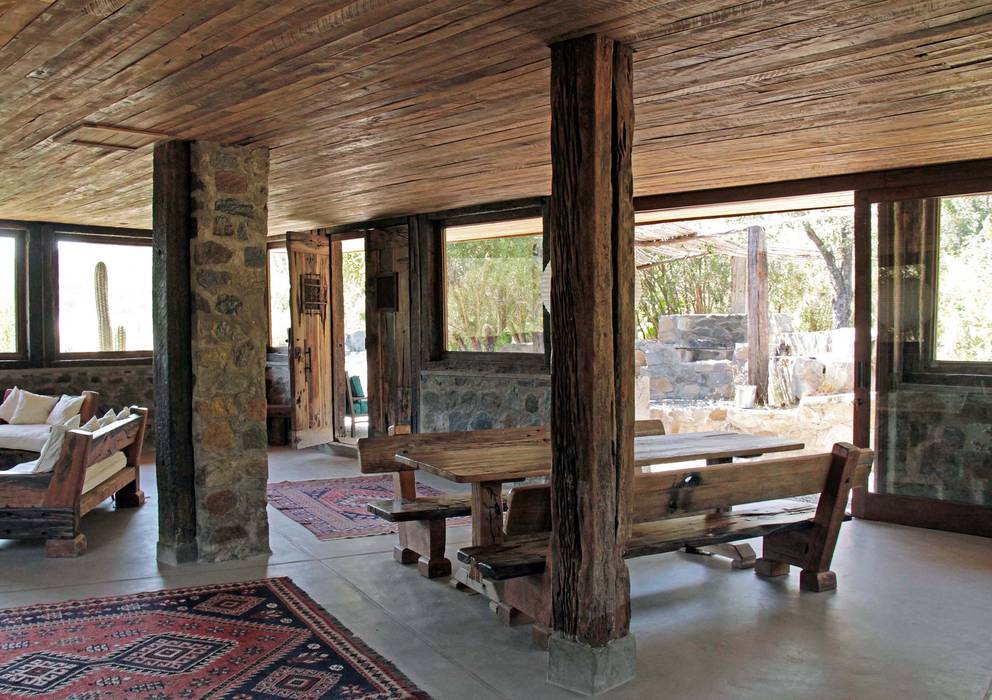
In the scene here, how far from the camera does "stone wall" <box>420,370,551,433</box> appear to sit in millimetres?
7172

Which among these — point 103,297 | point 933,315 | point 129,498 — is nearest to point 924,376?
point 933,315

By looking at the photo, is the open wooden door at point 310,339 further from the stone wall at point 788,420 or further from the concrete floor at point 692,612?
the stone wall at point 788,420

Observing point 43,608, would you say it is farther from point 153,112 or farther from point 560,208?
point 560,208

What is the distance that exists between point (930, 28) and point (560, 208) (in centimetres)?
142

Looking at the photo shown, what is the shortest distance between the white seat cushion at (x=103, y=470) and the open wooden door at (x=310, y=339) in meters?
2.93

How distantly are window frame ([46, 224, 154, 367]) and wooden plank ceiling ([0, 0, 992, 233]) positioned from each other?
3439 millimetres

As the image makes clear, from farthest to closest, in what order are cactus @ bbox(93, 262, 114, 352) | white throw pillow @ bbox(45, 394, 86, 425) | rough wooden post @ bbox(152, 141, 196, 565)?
cactus @ bbox(93, 262, 114, 352) → white throw pillow @ bbox(45, 394, 86, 425) → rough wooden post @ bbox(152, 141, 196, 565)

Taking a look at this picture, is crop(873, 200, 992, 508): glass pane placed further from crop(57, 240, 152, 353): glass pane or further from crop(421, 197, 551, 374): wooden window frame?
crop(57, 240, 152, 353): glass pane

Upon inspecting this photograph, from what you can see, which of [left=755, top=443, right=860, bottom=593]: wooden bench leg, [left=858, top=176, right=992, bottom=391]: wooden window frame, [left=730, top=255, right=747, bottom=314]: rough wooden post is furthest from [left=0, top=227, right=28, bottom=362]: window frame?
[left=730, top=255, right=747, bottom=314]: rough wooden post

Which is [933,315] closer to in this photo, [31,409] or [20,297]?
[31,409]

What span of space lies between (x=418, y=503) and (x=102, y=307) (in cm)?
640

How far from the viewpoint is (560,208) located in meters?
3.07

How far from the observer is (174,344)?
4.68 metres

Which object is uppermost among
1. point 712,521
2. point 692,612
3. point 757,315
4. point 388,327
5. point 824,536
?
point 757,315
